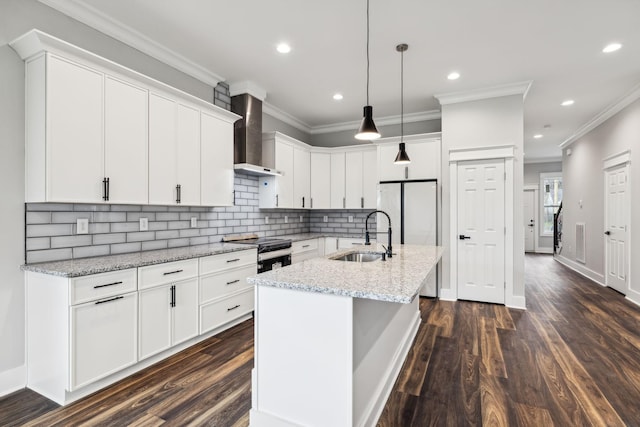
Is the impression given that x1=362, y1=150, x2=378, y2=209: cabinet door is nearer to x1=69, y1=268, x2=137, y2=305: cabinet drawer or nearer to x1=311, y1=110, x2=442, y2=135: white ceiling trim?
x1=311, y1=110, x2=442, y2=135: white ceiling trim

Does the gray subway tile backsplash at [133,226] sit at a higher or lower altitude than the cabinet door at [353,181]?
lower

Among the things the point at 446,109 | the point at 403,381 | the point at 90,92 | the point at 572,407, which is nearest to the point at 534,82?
→ the point at 446,109

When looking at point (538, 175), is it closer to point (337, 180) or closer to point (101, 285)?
point (337, 180)

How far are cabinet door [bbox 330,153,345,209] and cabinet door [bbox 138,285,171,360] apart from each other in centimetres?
337

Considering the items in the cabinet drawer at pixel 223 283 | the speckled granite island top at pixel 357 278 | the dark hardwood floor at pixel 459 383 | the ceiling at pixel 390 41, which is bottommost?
the dark hardwood floor at pixel 459 383

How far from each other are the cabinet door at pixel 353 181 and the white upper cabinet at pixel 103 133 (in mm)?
2707

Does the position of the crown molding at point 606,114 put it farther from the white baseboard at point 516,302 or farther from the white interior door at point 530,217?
the white baseboard at point 516,302

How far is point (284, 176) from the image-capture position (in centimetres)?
483

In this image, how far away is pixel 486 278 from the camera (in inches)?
169

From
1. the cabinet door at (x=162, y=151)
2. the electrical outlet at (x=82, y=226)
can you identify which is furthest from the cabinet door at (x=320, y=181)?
the electrical outlet at (x=82, y=226)

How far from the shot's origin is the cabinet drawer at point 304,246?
4541 millimetres

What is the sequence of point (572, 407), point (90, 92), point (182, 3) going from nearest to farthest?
point (572, 407)
point (90, 92)
point (182, 3)

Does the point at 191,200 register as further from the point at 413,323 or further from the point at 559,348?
the point at 559,348

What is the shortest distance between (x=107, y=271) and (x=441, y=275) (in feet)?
13.2
